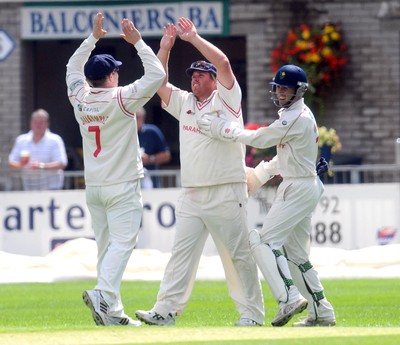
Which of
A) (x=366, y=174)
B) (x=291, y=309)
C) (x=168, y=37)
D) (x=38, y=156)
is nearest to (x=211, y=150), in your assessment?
(x=168, y=37)

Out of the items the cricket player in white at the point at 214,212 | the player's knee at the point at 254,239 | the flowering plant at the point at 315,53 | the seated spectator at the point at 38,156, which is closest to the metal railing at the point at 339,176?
the seated spectator at the point at 38,156

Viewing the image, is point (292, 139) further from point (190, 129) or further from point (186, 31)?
point (186, 31)

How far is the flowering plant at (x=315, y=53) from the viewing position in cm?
2636

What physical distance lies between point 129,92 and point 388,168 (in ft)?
31.6

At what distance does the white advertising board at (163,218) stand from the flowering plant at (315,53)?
5804mm

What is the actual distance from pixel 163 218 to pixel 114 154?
8.35m

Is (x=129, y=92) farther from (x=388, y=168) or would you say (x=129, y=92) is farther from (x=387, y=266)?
(x=388, y=168)

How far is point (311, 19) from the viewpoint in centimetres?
2673

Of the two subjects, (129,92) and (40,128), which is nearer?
(129,92)

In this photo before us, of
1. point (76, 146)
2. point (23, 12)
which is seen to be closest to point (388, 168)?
point (23, 12)

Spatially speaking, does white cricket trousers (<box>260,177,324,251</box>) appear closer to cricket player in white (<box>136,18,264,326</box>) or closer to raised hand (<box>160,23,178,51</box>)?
cricket player in white (<box>136,18,264,326</box>)

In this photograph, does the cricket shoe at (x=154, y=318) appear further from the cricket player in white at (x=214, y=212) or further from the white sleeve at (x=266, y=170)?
the white sleeve at (x=266, y=170)

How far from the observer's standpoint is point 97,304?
40.1 ft

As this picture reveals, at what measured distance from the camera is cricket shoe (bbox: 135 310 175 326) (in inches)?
496
